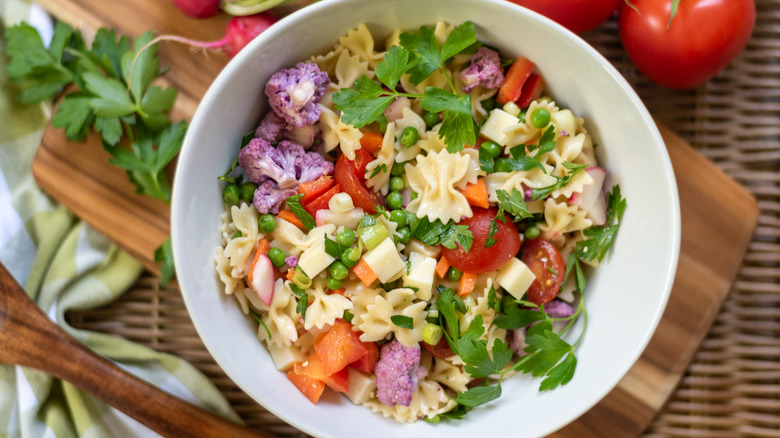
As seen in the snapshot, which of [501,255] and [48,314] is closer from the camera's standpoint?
[501,255]

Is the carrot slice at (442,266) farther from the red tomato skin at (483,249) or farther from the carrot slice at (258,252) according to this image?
the carrot slice at (258,252)

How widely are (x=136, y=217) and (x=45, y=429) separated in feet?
4.66

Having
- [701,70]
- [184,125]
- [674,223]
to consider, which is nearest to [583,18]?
[701,70]

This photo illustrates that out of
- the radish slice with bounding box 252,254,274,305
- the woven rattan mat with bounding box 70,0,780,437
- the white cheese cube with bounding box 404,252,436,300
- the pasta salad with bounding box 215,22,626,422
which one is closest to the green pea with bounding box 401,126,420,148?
the pasta salad with bounding box 215,22,626,422

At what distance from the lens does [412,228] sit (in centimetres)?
336

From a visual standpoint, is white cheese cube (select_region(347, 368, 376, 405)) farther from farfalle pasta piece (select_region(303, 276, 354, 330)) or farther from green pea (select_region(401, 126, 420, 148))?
green pea (select_region(401, 126, 420, 148))

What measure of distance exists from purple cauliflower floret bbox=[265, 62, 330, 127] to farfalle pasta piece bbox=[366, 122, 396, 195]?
37 cm

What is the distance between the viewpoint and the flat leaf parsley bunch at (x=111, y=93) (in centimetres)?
354

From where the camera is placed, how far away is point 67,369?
362 centimetres

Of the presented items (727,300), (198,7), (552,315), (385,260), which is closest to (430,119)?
(385,260)

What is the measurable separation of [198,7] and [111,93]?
2.20ft

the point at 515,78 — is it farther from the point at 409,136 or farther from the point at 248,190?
the point at 248,190

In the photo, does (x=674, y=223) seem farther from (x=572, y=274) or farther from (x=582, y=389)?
(x=582, y=389)

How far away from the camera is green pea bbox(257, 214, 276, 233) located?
328 cm
